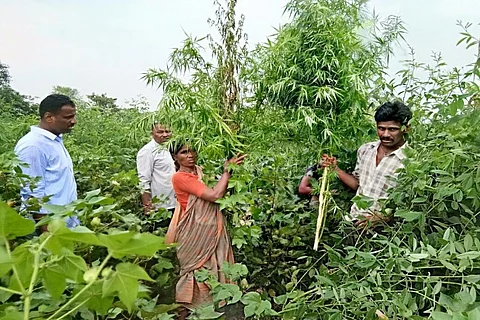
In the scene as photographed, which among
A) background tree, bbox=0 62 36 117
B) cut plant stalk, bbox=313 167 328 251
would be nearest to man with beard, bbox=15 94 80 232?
cut plant stalk, bbox=313 167 328 251

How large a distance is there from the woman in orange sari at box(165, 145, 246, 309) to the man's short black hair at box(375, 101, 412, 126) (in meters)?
0.86

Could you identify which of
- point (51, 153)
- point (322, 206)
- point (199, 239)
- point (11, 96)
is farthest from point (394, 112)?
point (11, 96)

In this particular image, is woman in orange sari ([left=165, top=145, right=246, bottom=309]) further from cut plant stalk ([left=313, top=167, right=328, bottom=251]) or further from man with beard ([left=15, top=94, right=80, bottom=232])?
man with beard ([left=15, top=94, right=80, bottom=232])

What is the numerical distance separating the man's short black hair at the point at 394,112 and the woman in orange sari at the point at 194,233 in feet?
2.82

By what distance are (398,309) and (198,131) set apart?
3.06ft

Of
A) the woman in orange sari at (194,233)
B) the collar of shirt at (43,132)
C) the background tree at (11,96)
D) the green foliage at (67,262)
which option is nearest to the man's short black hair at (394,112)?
the woman in orange sari at (194,233)

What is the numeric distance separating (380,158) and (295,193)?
56 centimetres

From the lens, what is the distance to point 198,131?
172 centimetres

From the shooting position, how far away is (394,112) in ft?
7.18

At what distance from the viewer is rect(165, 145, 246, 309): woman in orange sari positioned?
224 centimetres

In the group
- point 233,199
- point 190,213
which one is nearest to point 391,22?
point 233,199

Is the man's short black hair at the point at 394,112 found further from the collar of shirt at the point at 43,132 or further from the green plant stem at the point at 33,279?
the green plant stem at the point at 33,279

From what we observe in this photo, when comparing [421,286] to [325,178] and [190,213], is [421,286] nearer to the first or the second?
[325,178]

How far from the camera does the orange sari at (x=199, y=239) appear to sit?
89.1 inches
